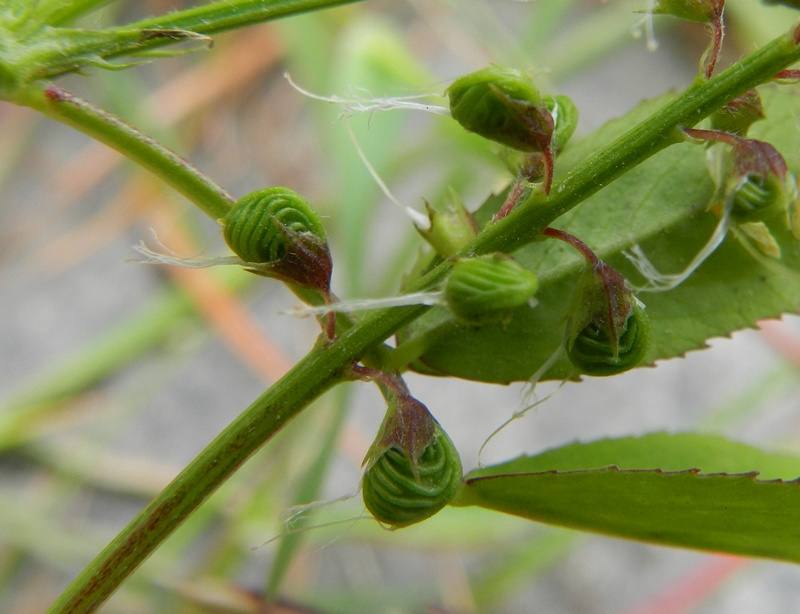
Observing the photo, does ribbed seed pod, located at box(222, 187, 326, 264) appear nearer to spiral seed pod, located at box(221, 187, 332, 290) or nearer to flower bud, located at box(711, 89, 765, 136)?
spiral seed pod, located at box(221, 187, 332, 290)

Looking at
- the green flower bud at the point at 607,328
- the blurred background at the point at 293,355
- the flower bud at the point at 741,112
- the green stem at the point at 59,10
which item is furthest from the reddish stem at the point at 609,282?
the blurred background at the point at 293,355

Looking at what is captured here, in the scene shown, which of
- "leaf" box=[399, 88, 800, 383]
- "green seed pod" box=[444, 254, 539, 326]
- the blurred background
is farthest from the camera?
the blurred background

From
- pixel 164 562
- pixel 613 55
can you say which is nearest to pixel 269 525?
pixel 164 562

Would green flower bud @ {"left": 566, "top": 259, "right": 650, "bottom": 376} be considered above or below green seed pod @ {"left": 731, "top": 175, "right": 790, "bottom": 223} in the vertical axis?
below

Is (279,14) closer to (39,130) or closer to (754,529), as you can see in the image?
(754,529)

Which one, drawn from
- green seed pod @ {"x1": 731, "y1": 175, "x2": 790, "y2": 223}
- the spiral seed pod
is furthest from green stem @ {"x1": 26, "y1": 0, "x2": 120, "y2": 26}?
green seed pod @ {"x1": 731, "y1": 175, "x2": 790, "y2": 223}

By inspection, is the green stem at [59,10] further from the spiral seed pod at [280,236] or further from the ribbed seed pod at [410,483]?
the ribbed seed pod at [410,483]

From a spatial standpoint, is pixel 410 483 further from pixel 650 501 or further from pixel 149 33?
pixel 149 33
